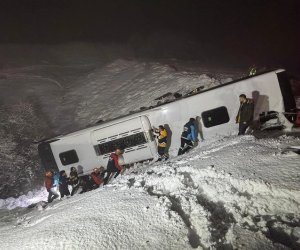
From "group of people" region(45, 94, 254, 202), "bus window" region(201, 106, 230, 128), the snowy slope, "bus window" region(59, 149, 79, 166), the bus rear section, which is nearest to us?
"group of people" region(45, 94, 254, 202)

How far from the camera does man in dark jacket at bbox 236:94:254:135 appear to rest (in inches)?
376

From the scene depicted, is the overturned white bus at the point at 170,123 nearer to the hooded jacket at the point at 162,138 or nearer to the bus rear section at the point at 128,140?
the bus rear section at the point at 128,140

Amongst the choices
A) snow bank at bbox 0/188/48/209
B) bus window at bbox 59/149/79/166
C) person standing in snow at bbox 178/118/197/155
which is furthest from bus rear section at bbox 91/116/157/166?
snow bank at bbox 0/188/48/209

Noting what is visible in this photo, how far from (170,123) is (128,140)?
1750 mm

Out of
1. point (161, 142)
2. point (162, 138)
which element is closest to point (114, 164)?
point (161, 142)

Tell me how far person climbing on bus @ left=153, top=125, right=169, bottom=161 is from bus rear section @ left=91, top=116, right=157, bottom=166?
25 centimetres

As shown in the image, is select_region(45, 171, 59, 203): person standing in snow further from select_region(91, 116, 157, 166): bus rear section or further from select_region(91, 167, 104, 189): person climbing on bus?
select_region(91, 116, 157, 166): bus rear section

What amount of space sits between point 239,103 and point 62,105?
14894mm

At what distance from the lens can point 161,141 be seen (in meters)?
10.8

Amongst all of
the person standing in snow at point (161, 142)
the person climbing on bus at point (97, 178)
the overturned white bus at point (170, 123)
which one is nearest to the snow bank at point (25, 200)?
the overturned white bus at point (170, 123)

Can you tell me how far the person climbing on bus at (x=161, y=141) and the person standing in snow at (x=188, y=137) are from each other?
0.60 meters

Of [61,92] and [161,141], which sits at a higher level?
[61,92]

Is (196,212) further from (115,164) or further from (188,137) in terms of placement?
(115,164)

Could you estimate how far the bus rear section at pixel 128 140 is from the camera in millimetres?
11125
